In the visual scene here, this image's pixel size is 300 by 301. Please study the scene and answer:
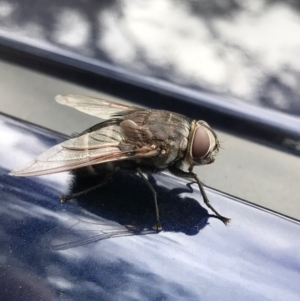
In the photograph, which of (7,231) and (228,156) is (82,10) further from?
(7,231)

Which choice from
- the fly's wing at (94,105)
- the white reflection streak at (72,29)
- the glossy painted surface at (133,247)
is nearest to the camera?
the glossy painted surface at (133,247)

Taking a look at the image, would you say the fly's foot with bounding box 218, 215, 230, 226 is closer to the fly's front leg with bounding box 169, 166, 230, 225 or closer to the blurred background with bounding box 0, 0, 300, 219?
the fly's front leg with bounding box 169, 166, 230, 225

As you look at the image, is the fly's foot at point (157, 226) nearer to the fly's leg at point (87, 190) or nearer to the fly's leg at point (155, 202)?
the fly's leg at point (155, 202)

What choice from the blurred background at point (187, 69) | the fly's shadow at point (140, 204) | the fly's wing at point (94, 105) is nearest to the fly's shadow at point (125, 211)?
the fly's shadow at point (140, 204)

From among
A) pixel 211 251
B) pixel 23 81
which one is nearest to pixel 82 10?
pixel 23 81

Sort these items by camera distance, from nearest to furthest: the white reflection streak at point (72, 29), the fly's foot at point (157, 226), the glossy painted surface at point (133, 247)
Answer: the glossy painted surface at point (133, 247)
the fly's foot at point (157, 226)
the white reflection streak at point (72, 29)

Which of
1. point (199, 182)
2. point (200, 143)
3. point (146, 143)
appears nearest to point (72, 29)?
point (146, 143)

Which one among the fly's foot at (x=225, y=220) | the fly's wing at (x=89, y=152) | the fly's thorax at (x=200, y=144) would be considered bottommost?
the fly's foot at (x=225, y=220)

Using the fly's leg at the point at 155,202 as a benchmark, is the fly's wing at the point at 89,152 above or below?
above
